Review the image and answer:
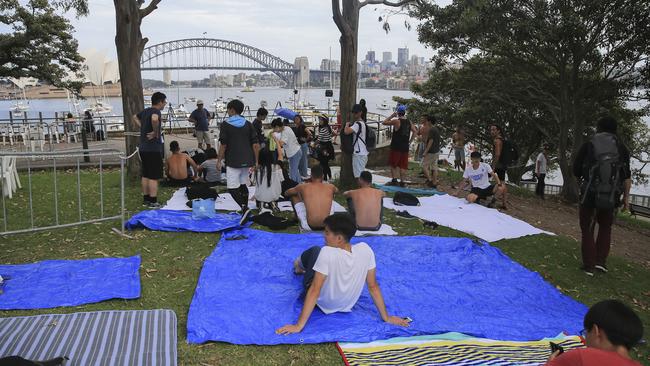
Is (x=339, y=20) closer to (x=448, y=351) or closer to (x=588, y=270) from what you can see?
(x=588, y=270)

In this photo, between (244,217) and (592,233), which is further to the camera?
(244,217)

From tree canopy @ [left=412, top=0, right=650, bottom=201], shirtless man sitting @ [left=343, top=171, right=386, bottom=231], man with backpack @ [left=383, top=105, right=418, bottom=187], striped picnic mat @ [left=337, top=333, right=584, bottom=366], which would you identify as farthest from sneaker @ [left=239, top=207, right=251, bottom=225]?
tree canopy @ [left=412, top=0, right=650, bottom=201]

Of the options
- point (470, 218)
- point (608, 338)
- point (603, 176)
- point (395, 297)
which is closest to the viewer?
point (608, 338)

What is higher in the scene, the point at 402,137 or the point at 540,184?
the point at 402,137

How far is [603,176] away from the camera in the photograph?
5867mm

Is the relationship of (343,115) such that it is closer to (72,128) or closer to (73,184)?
(73,184)

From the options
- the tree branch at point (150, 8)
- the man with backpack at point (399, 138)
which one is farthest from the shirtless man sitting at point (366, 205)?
the tree branch at point (150, 8)

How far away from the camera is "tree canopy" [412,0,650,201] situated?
11.8 metres

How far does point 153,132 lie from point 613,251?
7.94 metres

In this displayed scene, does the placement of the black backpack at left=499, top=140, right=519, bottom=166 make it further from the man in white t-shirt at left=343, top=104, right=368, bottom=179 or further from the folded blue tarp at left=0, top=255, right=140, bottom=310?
the folded blue tarp at left=0, top=255, right=140, bottom=310

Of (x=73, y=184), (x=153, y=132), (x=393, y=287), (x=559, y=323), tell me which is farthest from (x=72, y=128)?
(x=559, y=323)

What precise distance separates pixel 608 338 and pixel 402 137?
8.70 meters

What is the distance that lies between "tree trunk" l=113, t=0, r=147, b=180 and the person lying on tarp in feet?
33.1

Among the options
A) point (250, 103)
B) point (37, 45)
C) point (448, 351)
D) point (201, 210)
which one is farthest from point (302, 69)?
point (448, 351)
